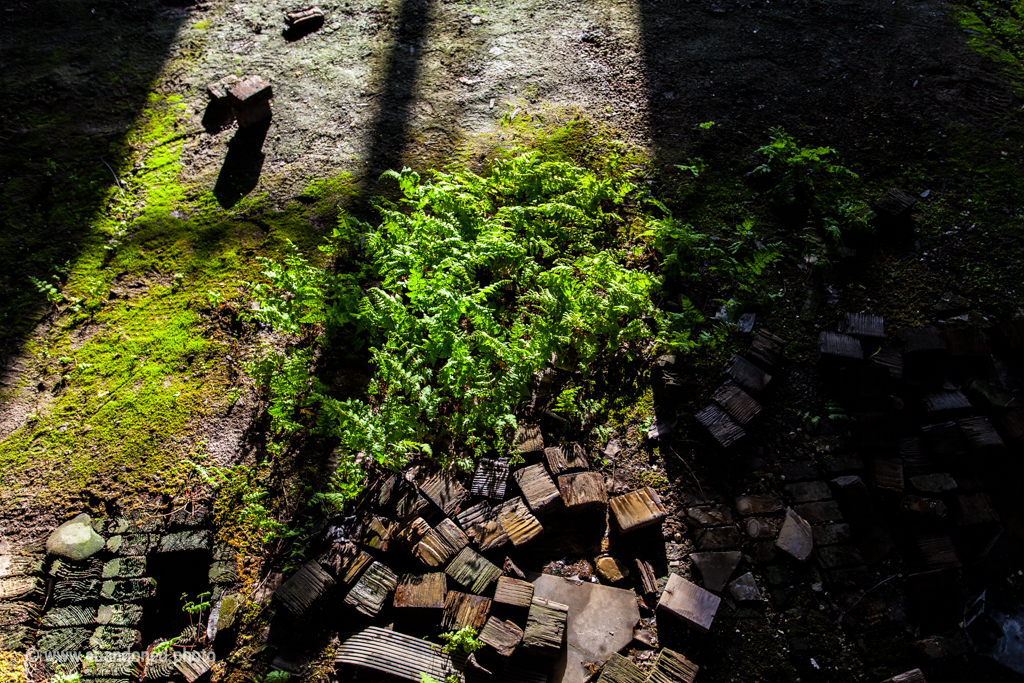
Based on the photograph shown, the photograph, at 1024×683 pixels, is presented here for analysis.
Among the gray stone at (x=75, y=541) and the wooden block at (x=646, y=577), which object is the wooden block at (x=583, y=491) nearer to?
the wooden block at (x=646, y=577)

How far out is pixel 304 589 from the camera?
9.48 feet

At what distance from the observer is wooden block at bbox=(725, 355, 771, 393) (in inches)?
135

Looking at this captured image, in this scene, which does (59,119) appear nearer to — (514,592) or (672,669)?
(514,592)

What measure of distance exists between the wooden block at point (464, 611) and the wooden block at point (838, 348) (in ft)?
7.91

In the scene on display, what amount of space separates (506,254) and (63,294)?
3.38 m

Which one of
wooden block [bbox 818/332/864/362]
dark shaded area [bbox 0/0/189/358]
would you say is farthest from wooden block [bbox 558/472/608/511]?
dark shaded area [bbox 0/0/189/358]

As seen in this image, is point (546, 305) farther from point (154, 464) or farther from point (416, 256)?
point (154, 464)

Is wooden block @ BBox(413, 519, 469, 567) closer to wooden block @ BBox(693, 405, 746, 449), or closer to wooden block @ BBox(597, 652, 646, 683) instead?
wooden block @ BBox(597, 652, 646, 683)

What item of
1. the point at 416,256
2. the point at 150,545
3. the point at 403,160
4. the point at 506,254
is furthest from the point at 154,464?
the point at 403,160


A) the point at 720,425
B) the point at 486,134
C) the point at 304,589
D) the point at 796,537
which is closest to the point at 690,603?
the point at 796,537

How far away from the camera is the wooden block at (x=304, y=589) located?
2.86 meters

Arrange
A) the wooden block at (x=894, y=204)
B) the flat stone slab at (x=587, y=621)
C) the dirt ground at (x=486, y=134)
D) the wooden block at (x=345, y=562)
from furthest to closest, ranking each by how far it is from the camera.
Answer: the wooden block at (x=894, y=204)
the dirt ground at (x=486, y=134)
the wooden block at (x=345, y=562)
the flat stone slab at (x=587, y=621)

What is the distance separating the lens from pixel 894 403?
3262 mm

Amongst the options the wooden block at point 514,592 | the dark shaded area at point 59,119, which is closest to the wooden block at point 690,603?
the wooden block at point 514,592
